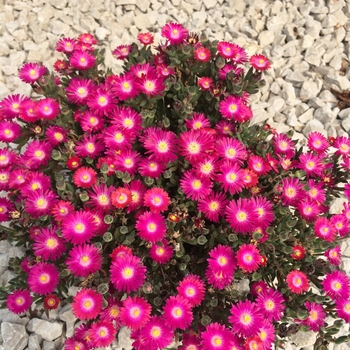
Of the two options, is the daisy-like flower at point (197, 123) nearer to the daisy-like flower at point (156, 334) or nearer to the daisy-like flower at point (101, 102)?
the daisy-like flower at point (101, 102)

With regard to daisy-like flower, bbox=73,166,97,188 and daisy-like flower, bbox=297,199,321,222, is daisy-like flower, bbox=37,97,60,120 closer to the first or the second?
daisy-like flower, bbox=73,166,97,188

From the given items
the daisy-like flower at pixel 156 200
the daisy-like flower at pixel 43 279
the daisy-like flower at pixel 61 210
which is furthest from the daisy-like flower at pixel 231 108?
the daisy-like flower at pixel 43 279

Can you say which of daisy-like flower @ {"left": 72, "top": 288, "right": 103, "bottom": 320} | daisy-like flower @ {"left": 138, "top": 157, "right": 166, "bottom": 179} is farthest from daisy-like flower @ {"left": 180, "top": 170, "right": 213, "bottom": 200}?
daisy-like flower @ {"left": 72, "top": 288, "right": 103, "bottom": 320}

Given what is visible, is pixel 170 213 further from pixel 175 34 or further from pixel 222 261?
pixel 175 34

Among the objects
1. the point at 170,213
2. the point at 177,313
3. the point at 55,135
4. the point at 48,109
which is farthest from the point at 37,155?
the point at 177,313

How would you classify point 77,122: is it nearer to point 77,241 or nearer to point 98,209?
point 98,209

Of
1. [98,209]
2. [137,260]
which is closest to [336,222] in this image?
[137,260]
